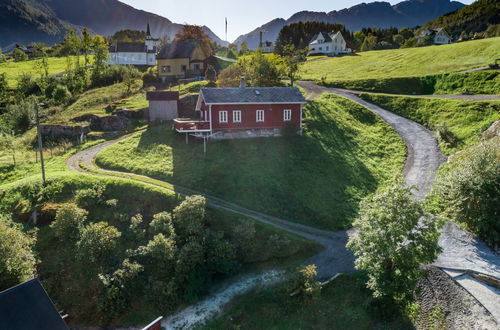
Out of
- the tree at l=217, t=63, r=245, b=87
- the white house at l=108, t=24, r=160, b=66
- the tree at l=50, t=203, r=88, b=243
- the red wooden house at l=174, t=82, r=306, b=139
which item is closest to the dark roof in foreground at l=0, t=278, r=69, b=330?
the tree at l=50, t=203, r=88, b=243

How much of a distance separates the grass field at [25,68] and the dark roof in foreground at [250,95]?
2445 inches

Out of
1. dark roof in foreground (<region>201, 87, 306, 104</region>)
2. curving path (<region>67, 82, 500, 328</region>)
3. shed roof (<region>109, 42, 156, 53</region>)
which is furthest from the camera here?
shed roof (<region>109, 42, 156, 53</region>)

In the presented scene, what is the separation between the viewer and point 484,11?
423 ft

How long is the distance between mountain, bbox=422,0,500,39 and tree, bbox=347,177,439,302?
Result: 137686 mm

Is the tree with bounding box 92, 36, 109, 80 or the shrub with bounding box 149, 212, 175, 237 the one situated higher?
the tree with bounding box 92, 36, 109, 80

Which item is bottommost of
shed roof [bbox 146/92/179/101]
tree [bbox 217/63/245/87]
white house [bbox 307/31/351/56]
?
shed roof [bbox 146/92/179/101]

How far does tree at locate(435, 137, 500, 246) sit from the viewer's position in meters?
25.4

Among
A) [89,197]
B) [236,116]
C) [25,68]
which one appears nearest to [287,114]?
[236,116]

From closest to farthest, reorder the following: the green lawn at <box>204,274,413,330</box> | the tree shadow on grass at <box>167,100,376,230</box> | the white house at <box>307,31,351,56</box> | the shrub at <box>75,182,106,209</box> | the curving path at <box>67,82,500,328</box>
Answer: the green lawn at <box>204,274,413,330</box> < the curving path at <box>67,82,500,328</box> < the shrub at <box>75,182,106,209</box> < the tree shadow on grass at <box>167,100,376,230</box> < the white house at <box>307,31,351,56</box>

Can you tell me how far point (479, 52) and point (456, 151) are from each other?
4233cm

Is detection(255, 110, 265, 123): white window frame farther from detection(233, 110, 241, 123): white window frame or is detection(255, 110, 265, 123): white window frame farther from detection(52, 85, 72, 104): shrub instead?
detection(52, 85, 72, 104): shrub

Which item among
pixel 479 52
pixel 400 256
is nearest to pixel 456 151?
pixel 400 256

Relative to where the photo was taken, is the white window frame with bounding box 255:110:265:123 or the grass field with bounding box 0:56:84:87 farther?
the grass field with bounding box 0:56:84:87

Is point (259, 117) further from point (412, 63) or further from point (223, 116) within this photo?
point (412, 63)
